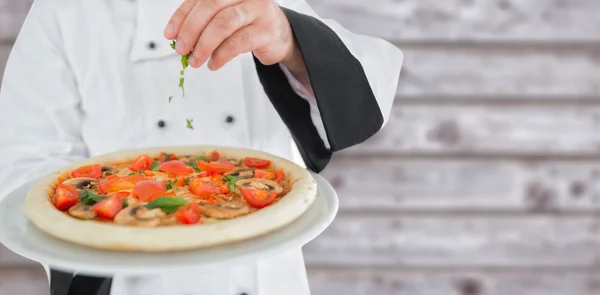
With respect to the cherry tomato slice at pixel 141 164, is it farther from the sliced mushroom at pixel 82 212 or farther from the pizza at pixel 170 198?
the sliced mushroom at pixel 82 212

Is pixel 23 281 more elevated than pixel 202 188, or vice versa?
pixel 202 188

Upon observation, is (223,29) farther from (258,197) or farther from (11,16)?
(11,16)

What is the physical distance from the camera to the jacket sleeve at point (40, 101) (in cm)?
121

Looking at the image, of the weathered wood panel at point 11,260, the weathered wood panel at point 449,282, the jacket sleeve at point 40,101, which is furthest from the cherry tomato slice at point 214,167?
the weathered wood panel at point 11,260

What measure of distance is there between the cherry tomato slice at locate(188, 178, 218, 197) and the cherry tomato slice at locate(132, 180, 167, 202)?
0.04 metres

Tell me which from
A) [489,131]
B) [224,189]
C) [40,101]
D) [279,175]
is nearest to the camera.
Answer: [224,189]

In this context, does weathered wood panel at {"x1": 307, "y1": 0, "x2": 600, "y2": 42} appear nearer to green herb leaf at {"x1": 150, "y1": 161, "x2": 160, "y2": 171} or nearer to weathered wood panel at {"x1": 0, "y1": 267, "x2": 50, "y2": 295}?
green herb leaf at {"x1": 150, "y1": 161, "x2": 160, "y2": 171}

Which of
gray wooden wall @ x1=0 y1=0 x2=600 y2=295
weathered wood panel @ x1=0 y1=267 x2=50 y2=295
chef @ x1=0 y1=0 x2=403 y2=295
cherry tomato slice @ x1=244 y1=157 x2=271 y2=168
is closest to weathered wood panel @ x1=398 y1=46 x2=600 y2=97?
gray wooden wall @ x1=0 y1=0 x2=600 y2=295

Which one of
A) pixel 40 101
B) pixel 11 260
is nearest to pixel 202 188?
pixel 40 101

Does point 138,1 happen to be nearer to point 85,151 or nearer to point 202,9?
point 85,151

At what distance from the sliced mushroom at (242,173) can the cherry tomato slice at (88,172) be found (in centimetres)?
23

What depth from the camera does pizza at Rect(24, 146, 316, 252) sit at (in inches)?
29.6

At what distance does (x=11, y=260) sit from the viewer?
1916mm

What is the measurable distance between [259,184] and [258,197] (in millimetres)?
50
